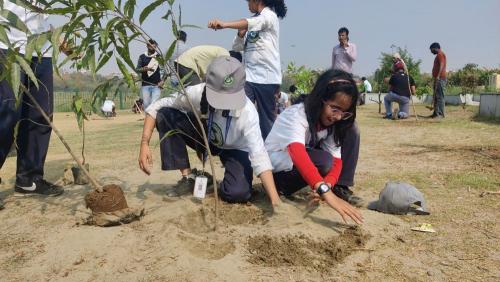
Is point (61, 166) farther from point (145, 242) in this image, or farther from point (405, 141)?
point (405, 141)

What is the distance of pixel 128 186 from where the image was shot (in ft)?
10.7

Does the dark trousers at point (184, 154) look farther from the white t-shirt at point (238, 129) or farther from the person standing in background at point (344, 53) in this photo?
the person standing in background at point (344, 53)

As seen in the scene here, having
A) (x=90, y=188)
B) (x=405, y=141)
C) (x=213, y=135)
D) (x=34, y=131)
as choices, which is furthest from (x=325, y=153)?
(x=405, y=141)

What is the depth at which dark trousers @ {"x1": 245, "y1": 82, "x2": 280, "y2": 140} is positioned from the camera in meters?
3.67

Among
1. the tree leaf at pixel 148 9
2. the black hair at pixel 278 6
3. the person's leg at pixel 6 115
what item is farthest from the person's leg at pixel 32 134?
the black hair at pixel 278 6

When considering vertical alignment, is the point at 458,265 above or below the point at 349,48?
below

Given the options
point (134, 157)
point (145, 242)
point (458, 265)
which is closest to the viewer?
point (458, 265)

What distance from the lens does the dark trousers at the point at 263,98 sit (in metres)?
3.67

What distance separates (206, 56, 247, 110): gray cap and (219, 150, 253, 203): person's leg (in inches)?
21.1

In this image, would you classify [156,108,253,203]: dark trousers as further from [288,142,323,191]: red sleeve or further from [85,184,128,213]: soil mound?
[85,184,128,213]: soil mound

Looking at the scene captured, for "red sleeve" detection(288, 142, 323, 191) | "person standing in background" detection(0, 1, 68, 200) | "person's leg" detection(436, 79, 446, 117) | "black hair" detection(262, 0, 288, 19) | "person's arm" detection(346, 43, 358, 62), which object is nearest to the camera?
"red sleeve" detection(288, 142, 323, 191)

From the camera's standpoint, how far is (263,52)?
3.64 metres

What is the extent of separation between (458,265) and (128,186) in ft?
7.34

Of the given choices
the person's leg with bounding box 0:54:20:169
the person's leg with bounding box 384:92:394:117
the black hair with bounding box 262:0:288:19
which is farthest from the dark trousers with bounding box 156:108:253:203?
the person's leg with bounding box 384:92:394:117
